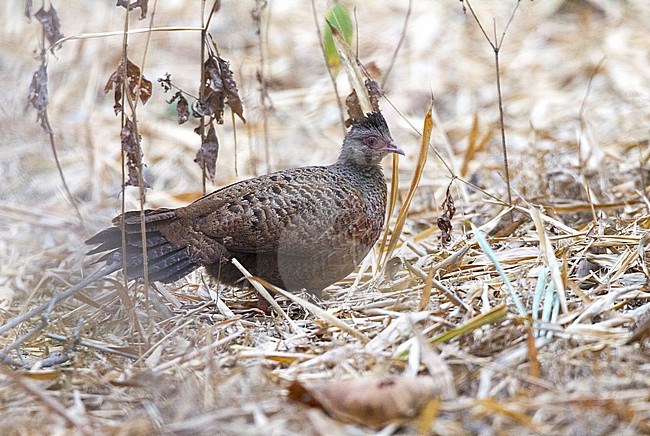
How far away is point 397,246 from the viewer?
456cm

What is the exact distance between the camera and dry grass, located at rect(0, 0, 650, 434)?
2.52 metres

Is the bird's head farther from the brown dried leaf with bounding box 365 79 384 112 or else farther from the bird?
the bird

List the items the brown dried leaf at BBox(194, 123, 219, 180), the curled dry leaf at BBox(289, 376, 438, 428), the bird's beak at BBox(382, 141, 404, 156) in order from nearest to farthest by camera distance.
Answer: the curled dry leaf at BBox(289, 376, 438, 428) < the brown dried leaf at BBox(194, 123, 219, 180) < the bird's beak at BBox(382, 141, 404, 156)

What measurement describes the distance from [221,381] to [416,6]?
23.2 feet

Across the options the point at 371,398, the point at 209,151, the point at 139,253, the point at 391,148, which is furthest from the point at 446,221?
the point at 371,398

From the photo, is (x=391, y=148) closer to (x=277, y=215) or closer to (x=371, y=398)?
(x=277, y=215)

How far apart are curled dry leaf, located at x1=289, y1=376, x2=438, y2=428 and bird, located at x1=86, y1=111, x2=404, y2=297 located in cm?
136

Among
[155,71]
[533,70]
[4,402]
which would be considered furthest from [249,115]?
[4,402]

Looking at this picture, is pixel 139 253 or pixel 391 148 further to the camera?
pixel 391 148

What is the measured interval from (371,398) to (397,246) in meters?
2.28

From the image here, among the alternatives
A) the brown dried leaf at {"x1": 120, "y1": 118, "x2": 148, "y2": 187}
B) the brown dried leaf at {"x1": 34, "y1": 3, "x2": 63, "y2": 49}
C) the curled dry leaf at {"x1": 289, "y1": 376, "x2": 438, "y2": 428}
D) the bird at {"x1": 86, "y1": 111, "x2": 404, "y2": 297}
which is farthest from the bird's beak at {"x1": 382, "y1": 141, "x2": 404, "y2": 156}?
the curled dry leaf at {"x1": 289, "y1": 376, "x2": 438, "y2": 428}

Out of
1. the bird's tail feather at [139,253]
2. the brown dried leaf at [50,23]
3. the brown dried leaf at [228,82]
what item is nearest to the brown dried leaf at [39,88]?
the brown dried leaf at [50,23]

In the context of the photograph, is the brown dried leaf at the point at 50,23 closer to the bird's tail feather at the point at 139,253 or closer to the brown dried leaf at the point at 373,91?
the bird's tail feather at the point at 139,253

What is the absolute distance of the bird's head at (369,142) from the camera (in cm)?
419
